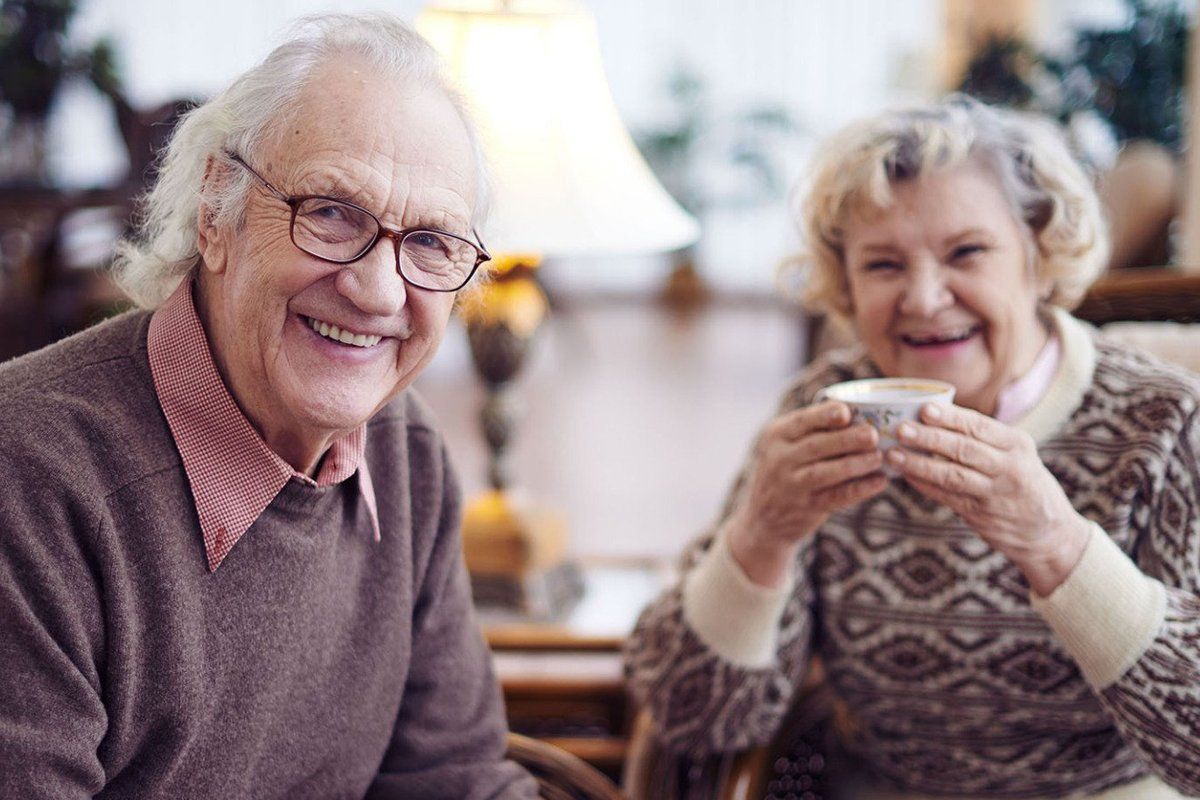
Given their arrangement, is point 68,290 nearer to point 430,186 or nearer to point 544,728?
point 544,728

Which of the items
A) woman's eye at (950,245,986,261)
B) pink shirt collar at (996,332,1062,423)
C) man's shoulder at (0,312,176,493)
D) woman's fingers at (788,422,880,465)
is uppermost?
man's shoulder at (0,312,176,493)

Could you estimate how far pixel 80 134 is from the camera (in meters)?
8.32

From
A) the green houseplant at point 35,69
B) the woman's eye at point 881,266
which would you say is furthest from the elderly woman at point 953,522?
the green houseplant at point 35,69

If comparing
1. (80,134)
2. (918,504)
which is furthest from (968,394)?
(80,134)

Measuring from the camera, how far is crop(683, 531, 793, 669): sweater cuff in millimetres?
1515

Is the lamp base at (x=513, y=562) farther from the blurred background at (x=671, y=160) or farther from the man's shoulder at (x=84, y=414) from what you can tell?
the man's shoulder at (x=84, y=414)

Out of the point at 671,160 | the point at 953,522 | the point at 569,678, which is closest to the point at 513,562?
the point at 569,678

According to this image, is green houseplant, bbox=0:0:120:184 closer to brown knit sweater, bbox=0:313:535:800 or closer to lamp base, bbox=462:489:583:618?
lamp base, bbox=462:489:583:618

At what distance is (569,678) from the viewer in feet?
6.34

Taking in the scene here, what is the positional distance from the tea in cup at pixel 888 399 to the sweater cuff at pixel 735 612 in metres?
0.27

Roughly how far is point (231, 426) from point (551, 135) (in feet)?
2.76

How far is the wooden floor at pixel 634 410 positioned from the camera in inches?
174

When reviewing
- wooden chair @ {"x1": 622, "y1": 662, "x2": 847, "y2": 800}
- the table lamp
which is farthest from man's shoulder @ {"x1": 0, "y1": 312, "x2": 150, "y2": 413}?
wooden chair @ {"x1": 622, "y1": 662, "x2": 847, "y2": 800}

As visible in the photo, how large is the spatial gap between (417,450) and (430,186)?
367 mm
